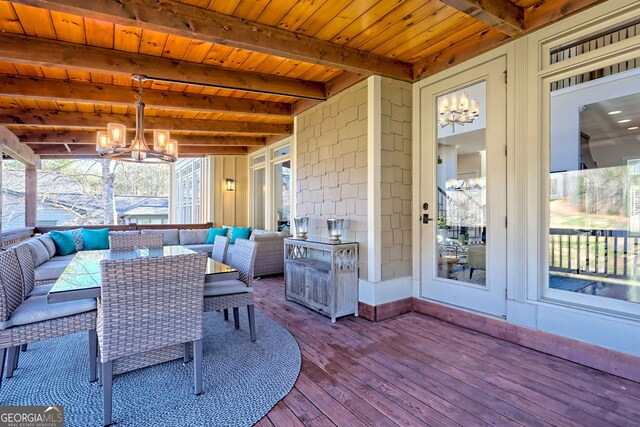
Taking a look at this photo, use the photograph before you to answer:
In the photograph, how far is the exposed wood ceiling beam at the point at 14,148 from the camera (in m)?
4.97

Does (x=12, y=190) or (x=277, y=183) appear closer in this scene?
(x=277, y=183)

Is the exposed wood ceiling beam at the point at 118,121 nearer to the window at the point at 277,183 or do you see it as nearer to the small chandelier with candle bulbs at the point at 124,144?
the window at the point at 277,183

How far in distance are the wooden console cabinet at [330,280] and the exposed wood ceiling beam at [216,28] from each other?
77.1 inches

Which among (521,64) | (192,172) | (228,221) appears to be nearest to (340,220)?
(521,64)

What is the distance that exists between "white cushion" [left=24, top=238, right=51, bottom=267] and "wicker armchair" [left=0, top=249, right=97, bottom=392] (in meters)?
2.34

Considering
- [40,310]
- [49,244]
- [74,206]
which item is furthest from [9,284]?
[74,206]

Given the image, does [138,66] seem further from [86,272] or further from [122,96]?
[86,272]

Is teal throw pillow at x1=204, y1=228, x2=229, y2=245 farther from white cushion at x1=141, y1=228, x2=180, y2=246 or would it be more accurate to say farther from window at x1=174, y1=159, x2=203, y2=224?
window at x1=174, y1=159, x2=203, y2=224

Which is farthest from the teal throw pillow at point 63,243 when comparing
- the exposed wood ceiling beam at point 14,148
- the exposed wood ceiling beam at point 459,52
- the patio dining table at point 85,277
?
the exposed wood ceiling beam at point 459,52

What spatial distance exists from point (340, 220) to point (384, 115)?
4.32ft

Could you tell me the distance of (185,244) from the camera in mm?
6852

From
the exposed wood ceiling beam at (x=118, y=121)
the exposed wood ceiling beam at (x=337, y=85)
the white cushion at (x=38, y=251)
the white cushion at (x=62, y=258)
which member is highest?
the exposed wood ceiling beam at (x=337, y=85)

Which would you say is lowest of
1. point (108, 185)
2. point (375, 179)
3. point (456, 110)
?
point (375, 179)

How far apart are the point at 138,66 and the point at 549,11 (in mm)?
3763
